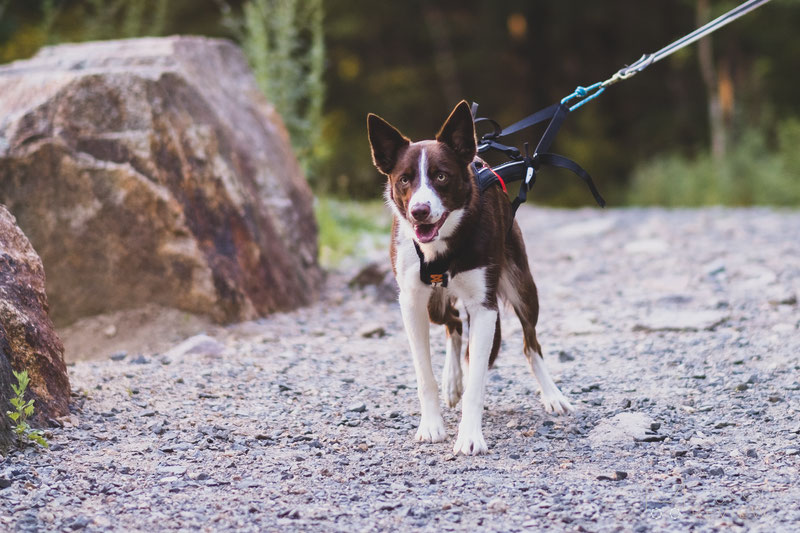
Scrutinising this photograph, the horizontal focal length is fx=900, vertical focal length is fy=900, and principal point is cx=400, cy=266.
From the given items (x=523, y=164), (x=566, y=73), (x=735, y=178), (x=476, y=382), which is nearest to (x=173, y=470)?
(x=476, y=382)

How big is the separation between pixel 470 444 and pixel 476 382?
0.85 feet

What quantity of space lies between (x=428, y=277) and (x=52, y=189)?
120 inches

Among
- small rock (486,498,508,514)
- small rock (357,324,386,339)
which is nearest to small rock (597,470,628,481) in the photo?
small rock (486,498,508,514)

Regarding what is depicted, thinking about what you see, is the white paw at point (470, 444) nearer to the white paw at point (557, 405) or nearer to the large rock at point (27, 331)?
the white paw at point (557, 405)

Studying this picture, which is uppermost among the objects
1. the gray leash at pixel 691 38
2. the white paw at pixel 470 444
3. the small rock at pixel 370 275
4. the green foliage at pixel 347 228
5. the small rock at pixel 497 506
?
the gray leash at pixel 691 38

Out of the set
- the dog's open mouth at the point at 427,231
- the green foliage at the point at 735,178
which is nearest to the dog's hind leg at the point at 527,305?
the dog's open mouth at the point at 427,231

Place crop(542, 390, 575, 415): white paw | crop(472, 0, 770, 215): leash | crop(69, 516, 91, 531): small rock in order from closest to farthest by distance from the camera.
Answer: crop(69, 516, 91, 531): small rock < crop(472, 0, 770, 215): leash < crop(542, 390, 575, 415): white paw

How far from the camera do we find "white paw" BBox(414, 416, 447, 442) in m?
3.91

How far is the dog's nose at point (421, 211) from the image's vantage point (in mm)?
3480

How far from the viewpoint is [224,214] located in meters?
6.14

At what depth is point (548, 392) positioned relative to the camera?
4312 mm

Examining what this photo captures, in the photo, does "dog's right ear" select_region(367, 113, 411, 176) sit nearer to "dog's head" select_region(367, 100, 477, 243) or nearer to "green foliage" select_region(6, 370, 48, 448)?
"dog's head" select_region(367, 100, 477, 243)

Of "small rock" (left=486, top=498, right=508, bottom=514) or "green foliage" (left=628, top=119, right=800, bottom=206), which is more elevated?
"green foliage" (left=628, top=119, right=800, bottom=206)

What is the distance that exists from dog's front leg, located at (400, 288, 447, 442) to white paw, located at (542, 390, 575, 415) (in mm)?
600
